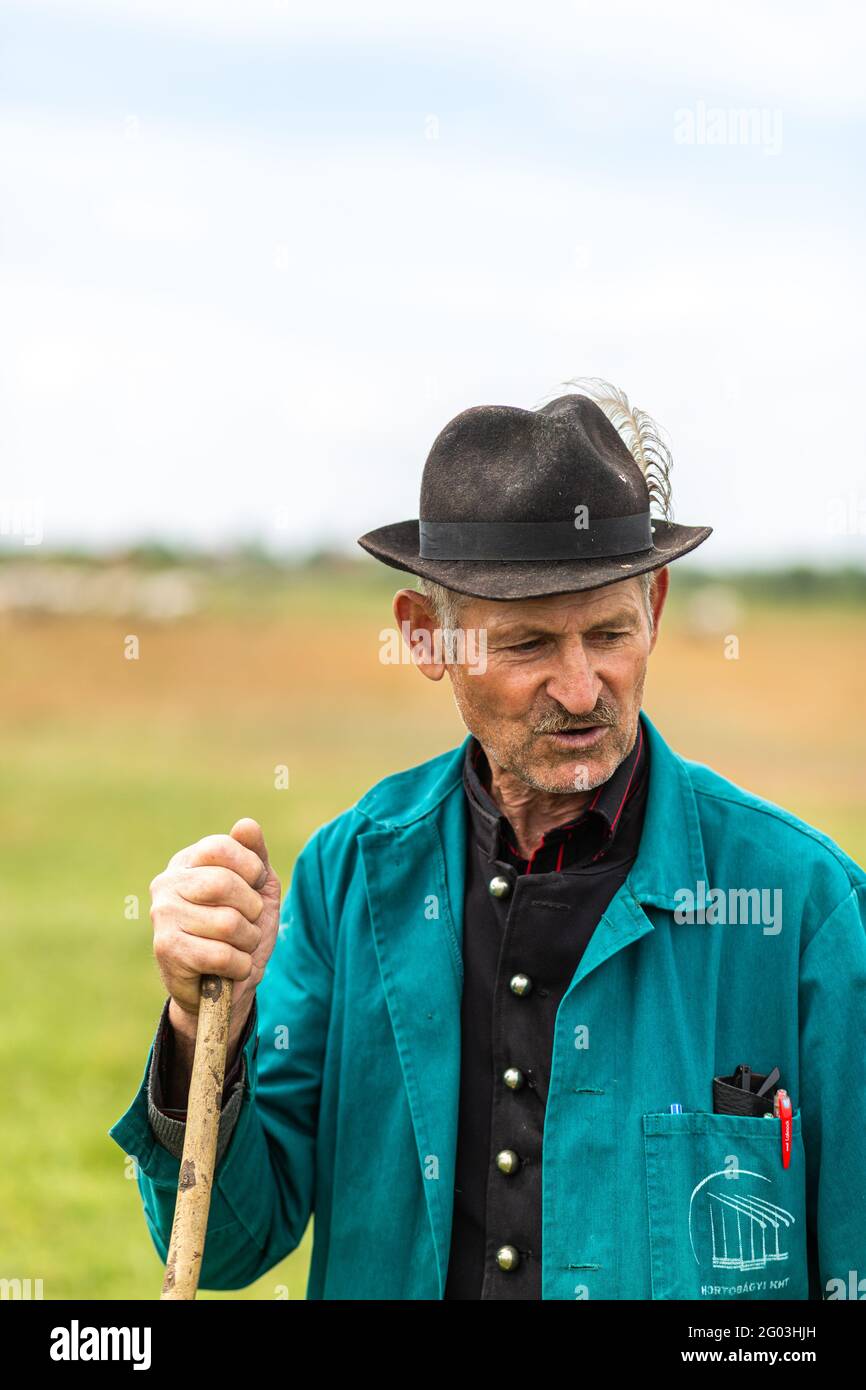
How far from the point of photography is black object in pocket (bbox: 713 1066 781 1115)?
2.42 meters

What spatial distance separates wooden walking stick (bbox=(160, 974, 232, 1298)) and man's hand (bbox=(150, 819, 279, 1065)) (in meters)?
0.04

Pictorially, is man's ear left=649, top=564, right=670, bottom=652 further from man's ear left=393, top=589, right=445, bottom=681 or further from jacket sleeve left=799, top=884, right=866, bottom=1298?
jacket sleeve left=799, top=884, right=866, bottom=1298

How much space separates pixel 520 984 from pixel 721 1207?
0.47m

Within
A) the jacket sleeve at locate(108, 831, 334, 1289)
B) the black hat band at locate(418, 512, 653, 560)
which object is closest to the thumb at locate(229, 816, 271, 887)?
the jacket sleeve at locate(108, 831, 334, 1289)

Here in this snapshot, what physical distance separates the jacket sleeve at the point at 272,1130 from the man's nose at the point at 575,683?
67cm

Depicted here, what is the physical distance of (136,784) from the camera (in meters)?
17.2

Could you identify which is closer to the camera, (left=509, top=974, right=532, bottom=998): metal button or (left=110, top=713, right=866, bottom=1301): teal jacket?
(left=110, top=713, right=866, bottom=1301): teal jacket

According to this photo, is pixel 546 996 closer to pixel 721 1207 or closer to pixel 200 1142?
pixel 721 1207

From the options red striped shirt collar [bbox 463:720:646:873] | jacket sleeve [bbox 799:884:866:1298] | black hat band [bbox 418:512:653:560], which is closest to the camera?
jacket sleeve [bbox 799:884:866:1298]

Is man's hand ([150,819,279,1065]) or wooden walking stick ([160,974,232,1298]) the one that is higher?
man's hand ([150,819,279,1065])

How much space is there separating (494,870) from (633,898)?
0.94ft

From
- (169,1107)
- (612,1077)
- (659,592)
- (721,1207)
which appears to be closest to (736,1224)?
(721,1207)

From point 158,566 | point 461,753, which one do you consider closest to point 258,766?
point 158,566

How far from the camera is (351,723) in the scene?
72.2ft
